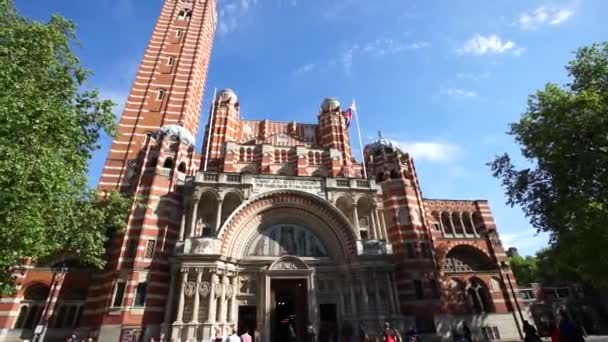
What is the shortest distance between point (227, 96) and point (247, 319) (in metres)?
23.2

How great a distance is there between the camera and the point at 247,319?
63.3 ft

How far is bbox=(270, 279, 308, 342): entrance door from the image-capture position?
19.2 metres

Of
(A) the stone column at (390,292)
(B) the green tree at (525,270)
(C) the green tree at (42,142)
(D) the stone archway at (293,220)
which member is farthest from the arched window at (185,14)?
(B) the green tree at (525,270)

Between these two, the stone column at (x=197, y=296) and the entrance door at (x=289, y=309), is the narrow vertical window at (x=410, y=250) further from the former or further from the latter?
the stone column at (x=197, y=296)

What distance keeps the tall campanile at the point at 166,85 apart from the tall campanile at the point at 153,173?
9 centimetres

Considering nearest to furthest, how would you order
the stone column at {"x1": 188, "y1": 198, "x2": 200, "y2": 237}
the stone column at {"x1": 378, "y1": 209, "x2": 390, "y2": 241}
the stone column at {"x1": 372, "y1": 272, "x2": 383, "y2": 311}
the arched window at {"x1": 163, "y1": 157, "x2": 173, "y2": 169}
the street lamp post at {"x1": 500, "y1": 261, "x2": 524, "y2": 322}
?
the stone column at {"x1": 372, "y1": 272, "x2": 383, "y2": 311}, the stone column at {"x1": 188, "y1": 198, "x2": 200, "y2": 237}, the stone column at {"x1": 378, "y1": 209, "x2": 390, "y2": 241}, the street lamp post at {"x1": 500, "y1": 261, "x2": 524, "y2": 322}, the arched window at {"x1": 163, "y1": 157, "x2": 173, "y2": 169}

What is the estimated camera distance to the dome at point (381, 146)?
2772 cm

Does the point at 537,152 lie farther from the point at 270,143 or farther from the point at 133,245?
the point at 133,245

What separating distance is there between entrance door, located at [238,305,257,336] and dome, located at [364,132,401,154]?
17646 millimetres

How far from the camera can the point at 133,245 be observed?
2017 cm

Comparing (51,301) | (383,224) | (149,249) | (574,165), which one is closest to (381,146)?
(383,224)

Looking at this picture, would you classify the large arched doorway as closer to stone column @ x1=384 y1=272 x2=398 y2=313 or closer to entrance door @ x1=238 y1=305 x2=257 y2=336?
entrance door @ x1=238 y1=305 x2=257 y2=336

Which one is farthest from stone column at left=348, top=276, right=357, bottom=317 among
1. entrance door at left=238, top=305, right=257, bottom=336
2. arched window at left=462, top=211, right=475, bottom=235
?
arched window at left=462, top=211, right=475, bottom=235

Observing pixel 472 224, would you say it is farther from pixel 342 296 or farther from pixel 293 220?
pixel 293 220
